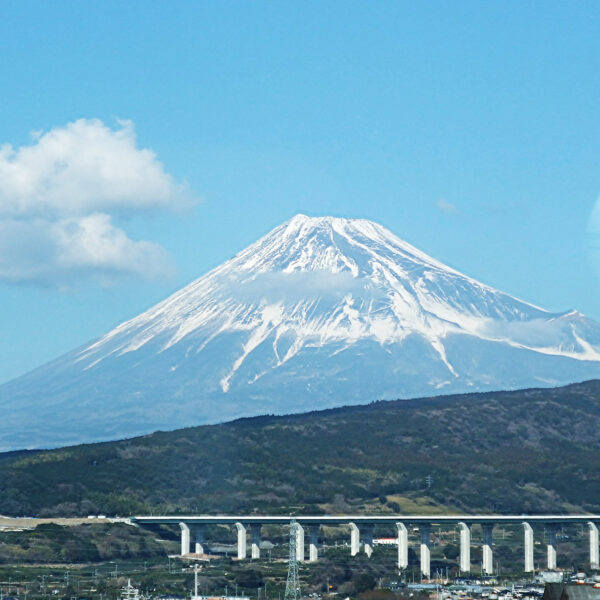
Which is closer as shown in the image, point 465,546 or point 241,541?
point 465,546

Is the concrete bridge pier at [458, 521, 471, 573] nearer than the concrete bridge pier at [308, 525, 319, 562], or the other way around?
the concrete bridge pier at [458, 521, 471, 573]

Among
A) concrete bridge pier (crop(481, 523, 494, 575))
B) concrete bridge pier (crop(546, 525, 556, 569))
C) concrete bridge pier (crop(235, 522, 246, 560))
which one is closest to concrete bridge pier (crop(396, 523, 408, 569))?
concrete bridge pier (crop(481, 523, 494, 575))

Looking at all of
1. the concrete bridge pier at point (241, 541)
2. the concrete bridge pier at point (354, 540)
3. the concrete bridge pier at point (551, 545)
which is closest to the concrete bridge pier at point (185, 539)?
the concrete bridge pier at point (241, 541)

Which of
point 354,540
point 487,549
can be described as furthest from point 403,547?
point 487,549

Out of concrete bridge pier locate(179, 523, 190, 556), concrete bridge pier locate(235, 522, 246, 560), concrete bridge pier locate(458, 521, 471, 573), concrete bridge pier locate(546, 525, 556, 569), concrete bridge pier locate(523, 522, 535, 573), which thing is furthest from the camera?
concrete bridge pier locate(179, 523, 190, 556)

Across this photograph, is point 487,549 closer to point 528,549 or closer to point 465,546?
point 465,546

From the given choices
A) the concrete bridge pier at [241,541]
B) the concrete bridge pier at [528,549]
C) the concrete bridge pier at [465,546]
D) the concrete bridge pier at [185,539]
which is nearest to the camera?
the concrete bridge pier at [465,546]

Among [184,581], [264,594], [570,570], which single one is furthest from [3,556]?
[570,570]

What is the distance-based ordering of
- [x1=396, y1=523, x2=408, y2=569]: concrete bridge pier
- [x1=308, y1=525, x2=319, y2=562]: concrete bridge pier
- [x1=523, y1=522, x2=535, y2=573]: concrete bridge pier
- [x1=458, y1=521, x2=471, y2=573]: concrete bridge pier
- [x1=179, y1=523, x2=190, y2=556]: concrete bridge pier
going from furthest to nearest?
[x1=179, y1=523, x2=190, y2=556]: concrete bridge pier → [x1=523, y1=522, x2=535, y2=573]: concrete bridge pier → [x1=308, y1=525, x2=319, y2=562]: concrete bridge pier → [x1=458, y1=521, x2=471, y2=573]: concrete bridge pier → [x1=396, y1=523, x2=408, y2=569]: concrete bridge pier

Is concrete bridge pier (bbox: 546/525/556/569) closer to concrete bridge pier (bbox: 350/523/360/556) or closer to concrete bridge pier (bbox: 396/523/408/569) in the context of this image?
concrete bridge pier (bbox: 396/523/408/569)

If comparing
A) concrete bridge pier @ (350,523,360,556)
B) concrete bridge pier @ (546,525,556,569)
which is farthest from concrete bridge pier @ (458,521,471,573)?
concrete bridge pier @ (350,523,360,556)

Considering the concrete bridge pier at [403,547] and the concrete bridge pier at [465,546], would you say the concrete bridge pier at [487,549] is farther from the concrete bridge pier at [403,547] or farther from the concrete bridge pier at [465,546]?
the concrete bridge pier at [403,547]
